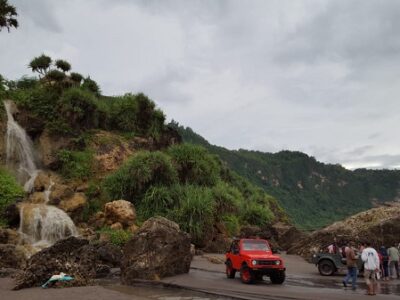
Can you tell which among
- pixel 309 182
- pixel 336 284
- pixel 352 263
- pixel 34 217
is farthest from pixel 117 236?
pixel 309 182

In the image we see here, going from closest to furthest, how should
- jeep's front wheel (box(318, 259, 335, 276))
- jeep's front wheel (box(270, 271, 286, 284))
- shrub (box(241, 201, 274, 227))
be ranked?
jeep's front wheel (box(270, 271, 286, 284))
jeep's front wheel (box(318, 259, 335, 276))
shrub (box(241, 201, 274, 227))

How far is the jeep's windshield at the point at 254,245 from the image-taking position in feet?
55.9

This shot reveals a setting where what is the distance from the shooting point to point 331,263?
1997cm

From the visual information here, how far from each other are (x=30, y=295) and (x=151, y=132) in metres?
24.3

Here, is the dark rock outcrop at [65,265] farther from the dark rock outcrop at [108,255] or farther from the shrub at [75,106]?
the shrub at [75,106]

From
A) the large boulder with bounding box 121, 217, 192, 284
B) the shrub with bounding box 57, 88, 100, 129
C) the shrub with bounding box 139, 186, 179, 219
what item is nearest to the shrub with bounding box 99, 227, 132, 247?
the shrub with bounding box 139, 186, 179, 219

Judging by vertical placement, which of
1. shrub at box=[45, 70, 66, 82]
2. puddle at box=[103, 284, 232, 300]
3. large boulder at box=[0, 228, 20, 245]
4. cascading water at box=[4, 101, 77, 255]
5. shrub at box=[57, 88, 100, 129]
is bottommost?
puddle at box=[103, 284, 232, 300]

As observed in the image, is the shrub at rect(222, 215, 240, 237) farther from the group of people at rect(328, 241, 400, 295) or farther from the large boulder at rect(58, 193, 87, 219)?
the group of people at rect(328, 241, 400, 295)

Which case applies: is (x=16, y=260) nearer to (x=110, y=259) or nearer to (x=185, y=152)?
(x=110, y=259)

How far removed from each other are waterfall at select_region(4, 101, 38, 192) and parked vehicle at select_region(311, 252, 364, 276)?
1759cm

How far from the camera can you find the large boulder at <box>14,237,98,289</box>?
14.7 meters

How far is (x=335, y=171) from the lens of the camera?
15112cm

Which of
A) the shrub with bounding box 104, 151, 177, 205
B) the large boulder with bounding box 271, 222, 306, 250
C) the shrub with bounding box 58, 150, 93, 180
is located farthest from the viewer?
the large boulder with bounding box 271, 222, 306, 250

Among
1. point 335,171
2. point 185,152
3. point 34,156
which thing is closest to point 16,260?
point 34,156
